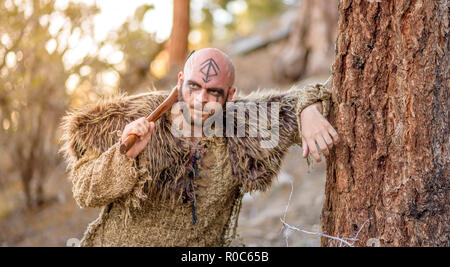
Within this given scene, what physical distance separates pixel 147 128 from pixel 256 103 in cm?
68

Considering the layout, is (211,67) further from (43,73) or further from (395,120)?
(43,73)

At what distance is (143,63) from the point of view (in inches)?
274

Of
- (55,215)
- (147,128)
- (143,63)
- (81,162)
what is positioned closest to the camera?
(147,128)

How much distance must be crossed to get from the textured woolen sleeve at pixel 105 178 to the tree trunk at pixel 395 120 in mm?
1063

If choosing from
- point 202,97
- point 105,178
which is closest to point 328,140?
point 202,97

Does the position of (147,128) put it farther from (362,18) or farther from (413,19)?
(413,19)

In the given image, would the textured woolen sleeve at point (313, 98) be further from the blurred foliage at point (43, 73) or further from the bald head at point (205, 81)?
the blurred foliage at point (43, 73)

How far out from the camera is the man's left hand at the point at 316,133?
2072 millimetres

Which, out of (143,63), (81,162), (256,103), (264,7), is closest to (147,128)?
(81,162)

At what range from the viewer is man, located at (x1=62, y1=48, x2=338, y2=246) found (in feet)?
7.13

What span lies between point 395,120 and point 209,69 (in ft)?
3.05

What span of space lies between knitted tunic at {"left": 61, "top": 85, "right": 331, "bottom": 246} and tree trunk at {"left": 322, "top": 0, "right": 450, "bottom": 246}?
233 mm

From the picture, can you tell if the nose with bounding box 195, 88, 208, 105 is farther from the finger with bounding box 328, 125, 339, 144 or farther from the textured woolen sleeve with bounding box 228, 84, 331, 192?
the finger with bounding box 328, 125, 339, 144

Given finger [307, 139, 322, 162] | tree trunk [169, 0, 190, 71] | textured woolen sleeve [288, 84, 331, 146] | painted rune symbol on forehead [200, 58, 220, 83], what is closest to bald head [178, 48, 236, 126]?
painted rune symbol on forehead [200, 58, 220, 83]
